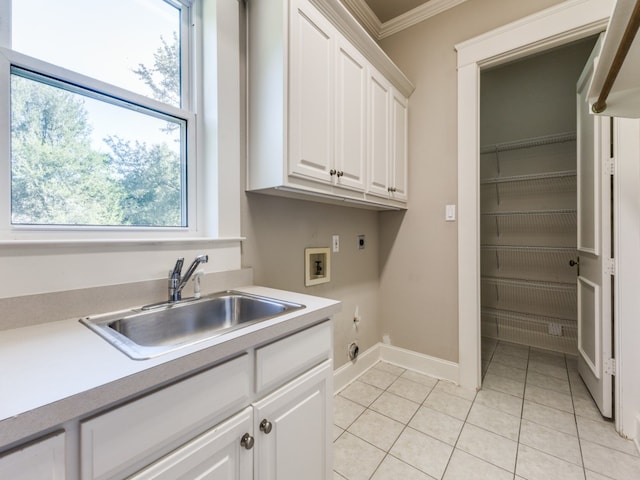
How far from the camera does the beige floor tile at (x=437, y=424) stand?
62.1 inches

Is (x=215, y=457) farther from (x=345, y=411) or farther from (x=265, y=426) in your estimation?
(x=345, y=411)

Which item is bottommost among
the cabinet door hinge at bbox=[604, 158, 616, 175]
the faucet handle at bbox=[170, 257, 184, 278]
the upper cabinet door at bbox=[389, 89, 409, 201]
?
the faucet handle at bbox=[170, 257, 184, 278]

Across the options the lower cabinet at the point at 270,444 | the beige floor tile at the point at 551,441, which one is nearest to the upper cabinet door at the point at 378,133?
the lower cabinet at the point at 270,444

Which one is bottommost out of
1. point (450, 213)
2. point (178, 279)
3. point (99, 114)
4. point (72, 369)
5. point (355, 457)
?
point (355, 457)

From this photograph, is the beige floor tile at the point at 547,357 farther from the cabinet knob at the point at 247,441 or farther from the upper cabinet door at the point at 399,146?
the cabinet knob at the point at 247,441

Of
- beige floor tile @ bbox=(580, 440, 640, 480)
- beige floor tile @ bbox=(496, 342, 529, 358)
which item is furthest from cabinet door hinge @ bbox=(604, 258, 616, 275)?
beige floor tile @ bbox=(496, 342, 529, 358)

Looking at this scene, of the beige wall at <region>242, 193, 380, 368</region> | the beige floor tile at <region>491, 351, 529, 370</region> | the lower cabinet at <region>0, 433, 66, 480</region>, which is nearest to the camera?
the lower cabinet at <region>0, 433, 66, 480</region>

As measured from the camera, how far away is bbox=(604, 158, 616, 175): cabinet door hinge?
Answer: 1595 mm

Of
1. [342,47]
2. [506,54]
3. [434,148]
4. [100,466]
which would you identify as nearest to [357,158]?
[342,47]

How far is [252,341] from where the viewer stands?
80cm

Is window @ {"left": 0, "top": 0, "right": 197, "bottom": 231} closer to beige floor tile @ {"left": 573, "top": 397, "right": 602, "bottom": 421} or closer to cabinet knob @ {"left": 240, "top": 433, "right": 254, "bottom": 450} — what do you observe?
cabinet knob @ {"left": 240, "top": 433, "right": 254, "bottom": 450}

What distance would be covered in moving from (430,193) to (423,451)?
1.67m

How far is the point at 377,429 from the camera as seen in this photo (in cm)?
164

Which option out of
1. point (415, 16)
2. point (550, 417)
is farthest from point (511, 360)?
point (415, 16)
